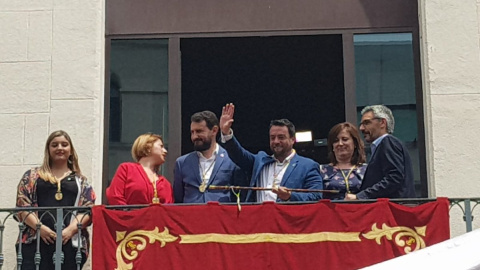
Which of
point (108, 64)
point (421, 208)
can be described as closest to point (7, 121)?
point (108, 64)

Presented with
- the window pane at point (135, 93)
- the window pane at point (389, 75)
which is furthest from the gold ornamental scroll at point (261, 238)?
the window pane at point (389, 75)

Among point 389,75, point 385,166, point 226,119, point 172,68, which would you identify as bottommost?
point 385,166

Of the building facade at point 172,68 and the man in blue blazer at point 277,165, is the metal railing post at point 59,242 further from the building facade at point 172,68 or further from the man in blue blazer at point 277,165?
the man in blue blazer at point 277,165

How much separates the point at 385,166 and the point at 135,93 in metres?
3.57

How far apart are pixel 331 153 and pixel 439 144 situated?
1577 millimetres

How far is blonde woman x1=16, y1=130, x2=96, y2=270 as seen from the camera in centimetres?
1042

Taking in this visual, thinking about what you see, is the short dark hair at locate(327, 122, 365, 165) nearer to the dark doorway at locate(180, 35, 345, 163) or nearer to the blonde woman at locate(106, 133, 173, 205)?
the blonde woman at locate(106, 133, 173, 205)

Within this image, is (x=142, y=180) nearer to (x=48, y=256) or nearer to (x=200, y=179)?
(x=200, y=179)

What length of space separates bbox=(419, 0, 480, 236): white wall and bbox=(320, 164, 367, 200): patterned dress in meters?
1.41

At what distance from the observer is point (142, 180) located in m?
10.7

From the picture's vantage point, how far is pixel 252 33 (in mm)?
12578

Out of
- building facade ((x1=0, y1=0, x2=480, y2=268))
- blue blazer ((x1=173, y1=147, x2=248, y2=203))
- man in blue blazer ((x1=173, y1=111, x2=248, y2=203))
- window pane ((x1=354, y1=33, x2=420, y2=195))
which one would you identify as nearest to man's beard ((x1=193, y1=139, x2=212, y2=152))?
man in blue blazer ((x1=173, y1=111, x2=248, y2=203))

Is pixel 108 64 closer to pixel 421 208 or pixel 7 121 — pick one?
pixel 7 121

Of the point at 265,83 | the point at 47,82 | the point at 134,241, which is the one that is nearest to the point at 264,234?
the point at 134,241
